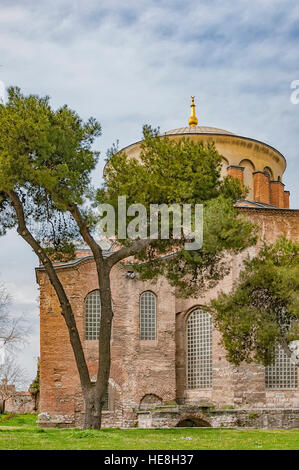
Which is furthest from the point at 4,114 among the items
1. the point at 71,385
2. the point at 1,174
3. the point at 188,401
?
the point at 188,401

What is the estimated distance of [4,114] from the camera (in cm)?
1241

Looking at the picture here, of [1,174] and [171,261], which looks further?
[171,261]

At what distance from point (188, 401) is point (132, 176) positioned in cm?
1092

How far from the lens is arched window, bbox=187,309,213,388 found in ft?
69.7

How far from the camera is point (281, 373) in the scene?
67.2ft

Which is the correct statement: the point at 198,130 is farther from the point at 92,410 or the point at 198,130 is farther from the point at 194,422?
the point at 92,410

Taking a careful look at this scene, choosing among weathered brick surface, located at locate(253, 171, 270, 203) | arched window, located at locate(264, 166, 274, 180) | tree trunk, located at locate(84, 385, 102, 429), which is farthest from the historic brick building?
tree trunk, located at locate(84, 385, 102, 429)

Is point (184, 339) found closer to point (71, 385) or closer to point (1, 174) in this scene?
point (71, 385)

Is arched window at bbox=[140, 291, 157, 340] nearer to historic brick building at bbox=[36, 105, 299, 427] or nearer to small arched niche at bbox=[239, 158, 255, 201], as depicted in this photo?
historic brick building at bbox=[36, 105, 299, 427]

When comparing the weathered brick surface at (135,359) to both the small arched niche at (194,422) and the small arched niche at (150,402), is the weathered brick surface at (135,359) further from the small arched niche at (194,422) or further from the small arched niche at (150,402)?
the small arched niche at (194,422)

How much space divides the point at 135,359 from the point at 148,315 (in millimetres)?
1645

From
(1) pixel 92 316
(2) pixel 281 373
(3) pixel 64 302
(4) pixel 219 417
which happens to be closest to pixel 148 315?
(1) pixel 92 316

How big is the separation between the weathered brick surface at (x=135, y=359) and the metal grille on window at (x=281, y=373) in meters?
0.28
